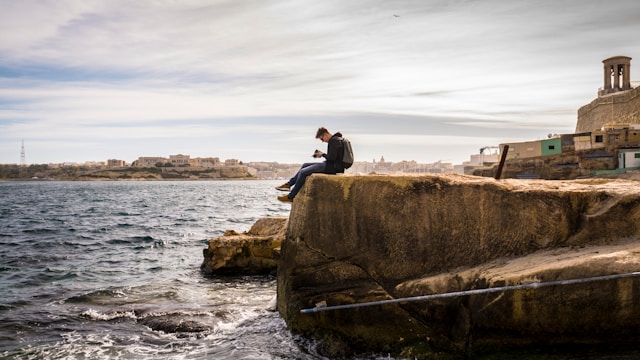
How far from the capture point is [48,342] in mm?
9516

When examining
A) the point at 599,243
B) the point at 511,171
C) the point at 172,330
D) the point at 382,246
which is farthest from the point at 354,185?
the point at 511,171

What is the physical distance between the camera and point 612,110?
53469 mm

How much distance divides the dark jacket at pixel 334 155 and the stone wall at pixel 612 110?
46.1 m

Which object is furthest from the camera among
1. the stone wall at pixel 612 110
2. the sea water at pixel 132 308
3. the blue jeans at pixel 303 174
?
the stone wall at pixel 612 110

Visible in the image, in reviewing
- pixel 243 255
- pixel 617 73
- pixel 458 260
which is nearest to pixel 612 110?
pixel 617 73

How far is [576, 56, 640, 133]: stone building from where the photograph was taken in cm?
4994

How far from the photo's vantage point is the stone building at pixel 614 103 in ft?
164

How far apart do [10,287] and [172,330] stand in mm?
6995

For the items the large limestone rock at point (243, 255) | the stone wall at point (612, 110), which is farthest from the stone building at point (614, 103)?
the large limestone rock at point (243, 255)

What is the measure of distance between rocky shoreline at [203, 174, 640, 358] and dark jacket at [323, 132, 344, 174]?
3.44ft

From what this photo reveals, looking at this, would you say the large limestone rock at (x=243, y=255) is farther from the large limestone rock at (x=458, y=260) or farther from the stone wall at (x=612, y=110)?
the stone wall at (x=612, y=110)

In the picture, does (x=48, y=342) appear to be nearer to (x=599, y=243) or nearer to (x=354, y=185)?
(x=354, y=185)

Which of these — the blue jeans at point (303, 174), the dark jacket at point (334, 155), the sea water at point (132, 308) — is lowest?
the sea water at point (132, 308)

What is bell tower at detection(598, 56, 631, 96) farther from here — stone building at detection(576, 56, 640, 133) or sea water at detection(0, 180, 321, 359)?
sea water at detection(0, 180, 321, 359)
